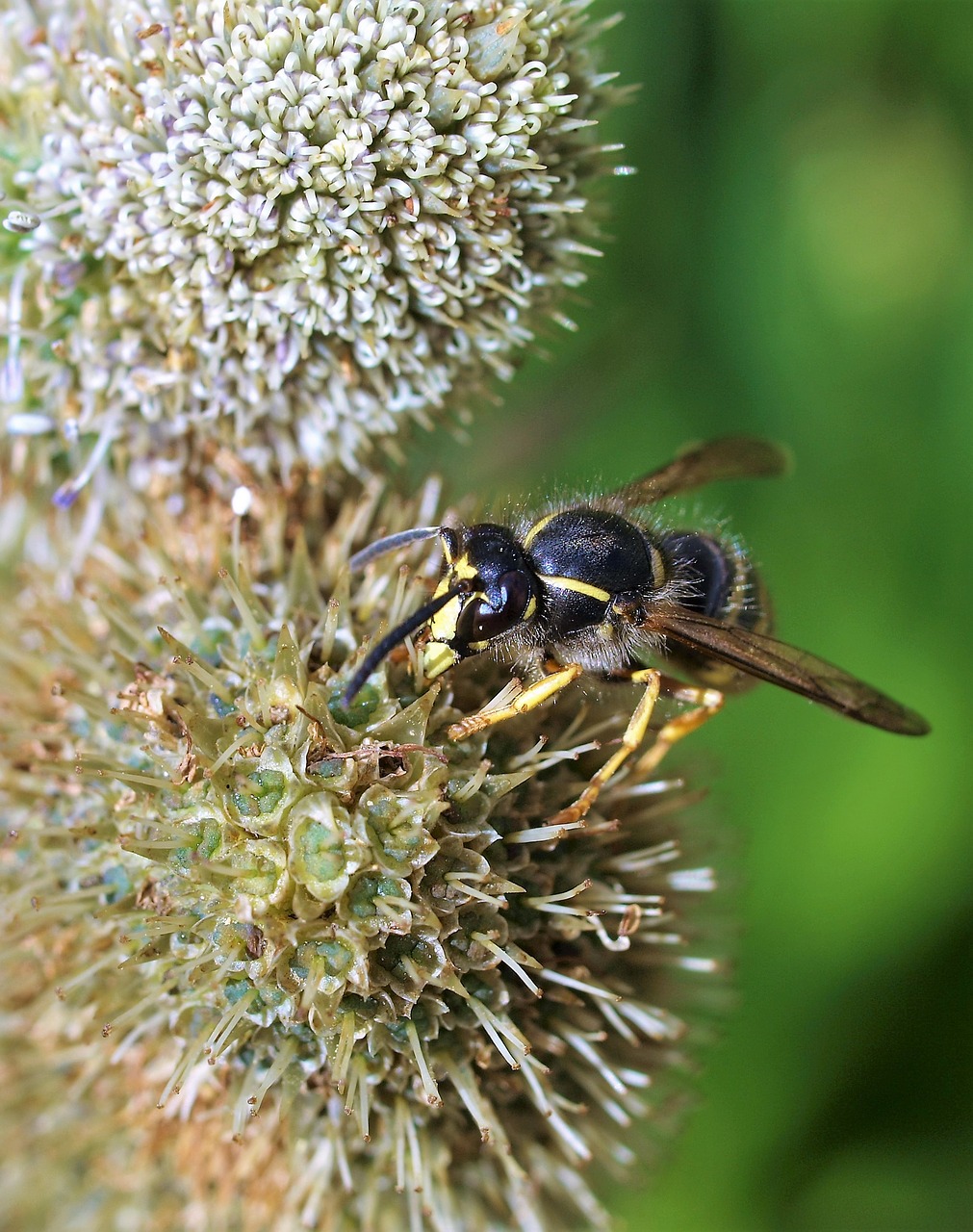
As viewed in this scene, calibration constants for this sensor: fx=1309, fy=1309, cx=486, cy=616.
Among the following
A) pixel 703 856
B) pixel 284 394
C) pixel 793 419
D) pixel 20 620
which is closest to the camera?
pixel 284 394

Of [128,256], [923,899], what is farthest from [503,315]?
[923,899]

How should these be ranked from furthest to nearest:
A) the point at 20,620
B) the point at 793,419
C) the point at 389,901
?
the point at 793,419 → the point at 20,620 → the point at 389,901

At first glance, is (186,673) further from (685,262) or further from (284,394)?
(685,262)

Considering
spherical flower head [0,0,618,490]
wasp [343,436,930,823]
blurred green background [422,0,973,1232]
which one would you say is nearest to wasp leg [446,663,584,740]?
wasp [343,436,930,823]

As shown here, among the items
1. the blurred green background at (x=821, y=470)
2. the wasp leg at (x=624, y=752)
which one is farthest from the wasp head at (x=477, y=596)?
the blurred green background at (x=821, y=470)

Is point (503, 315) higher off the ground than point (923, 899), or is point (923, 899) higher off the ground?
point (503, 315)

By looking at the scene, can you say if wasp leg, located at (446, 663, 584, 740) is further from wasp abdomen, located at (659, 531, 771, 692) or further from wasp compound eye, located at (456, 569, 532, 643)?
wasp abdomen, located at (659, 531, 771, 692)

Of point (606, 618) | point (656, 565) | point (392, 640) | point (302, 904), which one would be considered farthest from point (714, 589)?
point (302, 904)
